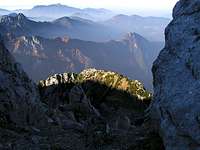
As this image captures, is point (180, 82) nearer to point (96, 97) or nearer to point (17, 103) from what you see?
point (17, 103)

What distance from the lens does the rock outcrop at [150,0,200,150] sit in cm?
1986

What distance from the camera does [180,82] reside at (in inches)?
855

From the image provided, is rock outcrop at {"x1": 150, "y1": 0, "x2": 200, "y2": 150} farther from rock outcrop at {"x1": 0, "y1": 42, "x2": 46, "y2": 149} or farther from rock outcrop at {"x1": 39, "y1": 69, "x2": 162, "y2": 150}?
rock outcrop at {"x1": 39, "y1": 69, "x2": 162, "y2": 150}

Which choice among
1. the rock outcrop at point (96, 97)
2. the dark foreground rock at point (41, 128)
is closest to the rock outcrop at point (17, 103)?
the dark foreground rock at point (41, 128)

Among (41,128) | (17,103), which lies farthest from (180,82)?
(17,103)

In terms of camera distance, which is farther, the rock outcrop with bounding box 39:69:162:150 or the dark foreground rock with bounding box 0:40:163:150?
the rock outcrop with bounding box 39:69:162:150

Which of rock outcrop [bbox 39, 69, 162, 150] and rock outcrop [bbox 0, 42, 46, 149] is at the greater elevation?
rock outcrop [bbox 0, 42, 46, 149]

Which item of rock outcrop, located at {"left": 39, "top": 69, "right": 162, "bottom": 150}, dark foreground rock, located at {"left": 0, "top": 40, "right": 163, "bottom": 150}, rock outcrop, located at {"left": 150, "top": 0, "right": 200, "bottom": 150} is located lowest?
rock outcrop, located at {"left": 39, "top": 69, "right": 162, "bottom": 150}

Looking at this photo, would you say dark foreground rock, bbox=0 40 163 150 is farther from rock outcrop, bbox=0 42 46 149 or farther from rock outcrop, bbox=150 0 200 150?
rock outcrop, bbox=150 0 200 150

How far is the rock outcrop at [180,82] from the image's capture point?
19859 mm

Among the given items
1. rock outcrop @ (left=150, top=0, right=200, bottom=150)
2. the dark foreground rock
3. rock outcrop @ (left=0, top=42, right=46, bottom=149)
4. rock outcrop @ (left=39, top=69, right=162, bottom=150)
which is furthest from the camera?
rock outcrop @ (left=39, top=69, right=162, bottom=150)

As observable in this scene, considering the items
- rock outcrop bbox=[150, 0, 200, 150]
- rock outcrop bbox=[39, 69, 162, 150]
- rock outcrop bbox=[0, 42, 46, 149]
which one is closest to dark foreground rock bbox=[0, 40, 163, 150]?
rock outcrop bbox=[0, 42, 46, 149]

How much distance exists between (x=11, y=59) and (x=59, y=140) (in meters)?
13.8

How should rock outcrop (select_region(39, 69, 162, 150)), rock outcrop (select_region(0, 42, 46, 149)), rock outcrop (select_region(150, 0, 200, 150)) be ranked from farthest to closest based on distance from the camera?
rock outcrop (select_region(39, 69, 162, 150))
rock outcrop (select_region(0, 42, 46, 149))
rock outcrop (select_region(150, 0, 200, 150))
